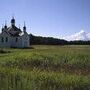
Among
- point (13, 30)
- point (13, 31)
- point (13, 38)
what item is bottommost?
point (13, 38)

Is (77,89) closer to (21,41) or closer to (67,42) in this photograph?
(21,41)

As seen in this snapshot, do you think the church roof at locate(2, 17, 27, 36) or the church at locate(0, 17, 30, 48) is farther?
the church roof at locate(2, 17, 27, 36)

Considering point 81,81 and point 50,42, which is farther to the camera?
point 50,42

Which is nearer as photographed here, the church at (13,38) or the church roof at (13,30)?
the church at (13,38)

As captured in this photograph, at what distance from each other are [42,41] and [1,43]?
32092 millimetres

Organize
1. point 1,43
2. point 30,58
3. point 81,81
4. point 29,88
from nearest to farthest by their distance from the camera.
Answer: point 29,88, point 81,81, point 30,58, point 1,43

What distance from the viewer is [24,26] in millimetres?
83500

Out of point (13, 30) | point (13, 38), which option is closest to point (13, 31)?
point (13, 30)

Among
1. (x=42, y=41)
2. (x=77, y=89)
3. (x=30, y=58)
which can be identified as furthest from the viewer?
(x=42, y=41)

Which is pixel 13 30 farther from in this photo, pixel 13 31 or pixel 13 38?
pixel 13 38

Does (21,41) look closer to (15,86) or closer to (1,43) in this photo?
(1,43)

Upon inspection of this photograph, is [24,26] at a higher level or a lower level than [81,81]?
higher

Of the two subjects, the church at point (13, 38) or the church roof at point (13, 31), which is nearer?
the church at point (13, 38)

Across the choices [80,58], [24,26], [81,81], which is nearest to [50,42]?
[24,26]
